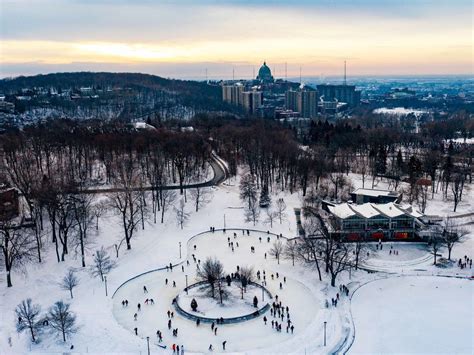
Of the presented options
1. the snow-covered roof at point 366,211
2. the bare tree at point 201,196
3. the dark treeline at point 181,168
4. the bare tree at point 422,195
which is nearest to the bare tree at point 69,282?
the dark treeline at point 181,168

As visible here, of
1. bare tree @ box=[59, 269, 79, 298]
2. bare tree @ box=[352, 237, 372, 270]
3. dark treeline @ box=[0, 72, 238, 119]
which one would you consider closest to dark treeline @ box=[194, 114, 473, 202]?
bare tree @ box=[352, 237, 372, 270]

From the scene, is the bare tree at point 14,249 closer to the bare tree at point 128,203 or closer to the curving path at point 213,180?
the bare tree at point 128,203

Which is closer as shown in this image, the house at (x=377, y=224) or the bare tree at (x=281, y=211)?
the house at (x=377, y=224)

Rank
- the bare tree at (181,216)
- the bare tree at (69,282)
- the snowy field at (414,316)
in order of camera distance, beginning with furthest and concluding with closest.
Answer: the bare tree at (181,216)
the bare tree at (69,282)
the snowy field at (414,316)

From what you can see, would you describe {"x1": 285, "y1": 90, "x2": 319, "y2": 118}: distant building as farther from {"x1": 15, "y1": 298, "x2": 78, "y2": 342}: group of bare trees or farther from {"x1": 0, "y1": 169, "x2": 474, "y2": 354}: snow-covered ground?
{"x1": 15, "y1": 298, "x2": 78, "y2": 342}: group of bare trees

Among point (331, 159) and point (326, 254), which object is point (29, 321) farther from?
point (331, 159)

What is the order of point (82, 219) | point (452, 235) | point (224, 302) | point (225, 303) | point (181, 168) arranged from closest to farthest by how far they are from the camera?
point (225, 303), point (224, 302), point (452, 235), point (82, 219), point (181, 168)

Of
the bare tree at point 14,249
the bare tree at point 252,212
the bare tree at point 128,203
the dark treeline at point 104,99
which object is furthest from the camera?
the dark treeline at point 104,99

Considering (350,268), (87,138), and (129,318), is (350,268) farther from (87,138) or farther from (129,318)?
(87,138)

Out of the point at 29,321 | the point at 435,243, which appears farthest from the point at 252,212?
the point at 29,321
